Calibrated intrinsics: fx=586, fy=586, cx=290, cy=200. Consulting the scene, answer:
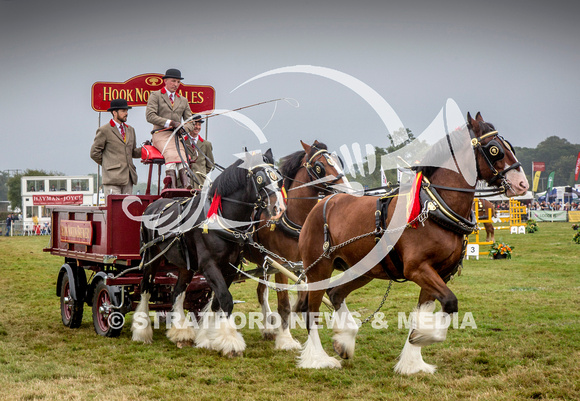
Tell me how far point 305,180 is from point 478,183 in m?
2.59

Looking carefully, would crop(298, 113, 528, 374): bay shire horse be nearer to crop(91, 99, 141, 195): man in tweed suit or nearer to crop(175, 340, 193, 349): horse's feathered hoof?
crop(175, 340, 193, 349): horse's feathered hoof

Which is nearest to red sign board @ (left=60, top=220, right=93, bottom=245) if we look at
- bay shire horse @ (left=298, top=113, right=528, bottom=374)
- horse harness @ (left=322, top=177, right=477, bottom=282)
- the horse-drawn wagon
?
the horse-drawn wagon

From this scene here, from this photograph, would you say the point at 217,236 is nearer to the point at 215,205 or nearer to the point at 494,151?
the point at 215,205

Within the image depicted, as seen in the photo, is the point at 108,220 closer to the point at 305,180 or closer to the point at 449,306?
the point at 305,180

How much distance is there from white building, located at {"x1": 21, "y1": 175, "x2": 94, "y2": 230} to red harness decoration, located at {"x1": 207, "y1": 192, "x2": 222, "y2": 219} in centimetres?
4615

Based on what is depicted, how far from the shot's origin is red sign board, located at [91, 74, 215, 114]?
371 inches

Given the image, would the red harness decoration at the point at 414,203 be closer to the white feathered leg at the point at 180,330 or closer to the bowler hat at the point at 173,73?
the white feathered leg at the point at 180,330

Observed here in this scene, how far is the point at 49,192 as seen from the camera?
179ft

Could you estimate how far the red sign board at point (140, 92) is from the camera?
942 cm

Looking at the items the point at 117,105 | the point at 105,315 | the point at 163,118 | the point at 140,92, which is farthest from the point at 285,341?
the point at 140,92

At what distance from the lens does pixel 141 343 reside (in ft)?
24.7

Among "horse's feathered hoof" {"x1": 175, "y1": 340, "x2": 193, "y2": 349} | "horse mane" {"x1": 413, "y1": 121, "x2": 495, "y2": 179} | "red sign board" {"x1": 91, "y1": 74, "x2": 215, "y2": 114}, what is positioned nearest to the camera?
"horse mane" {"x1": 413, "y1": 121, "x2": 495, "y2": 179}

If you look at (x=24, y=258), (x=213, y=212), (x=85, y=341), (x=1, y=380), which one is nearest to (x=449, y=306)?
(x=213, y=212)

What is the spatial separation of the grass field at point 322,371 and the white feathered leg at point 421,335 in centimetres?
15
